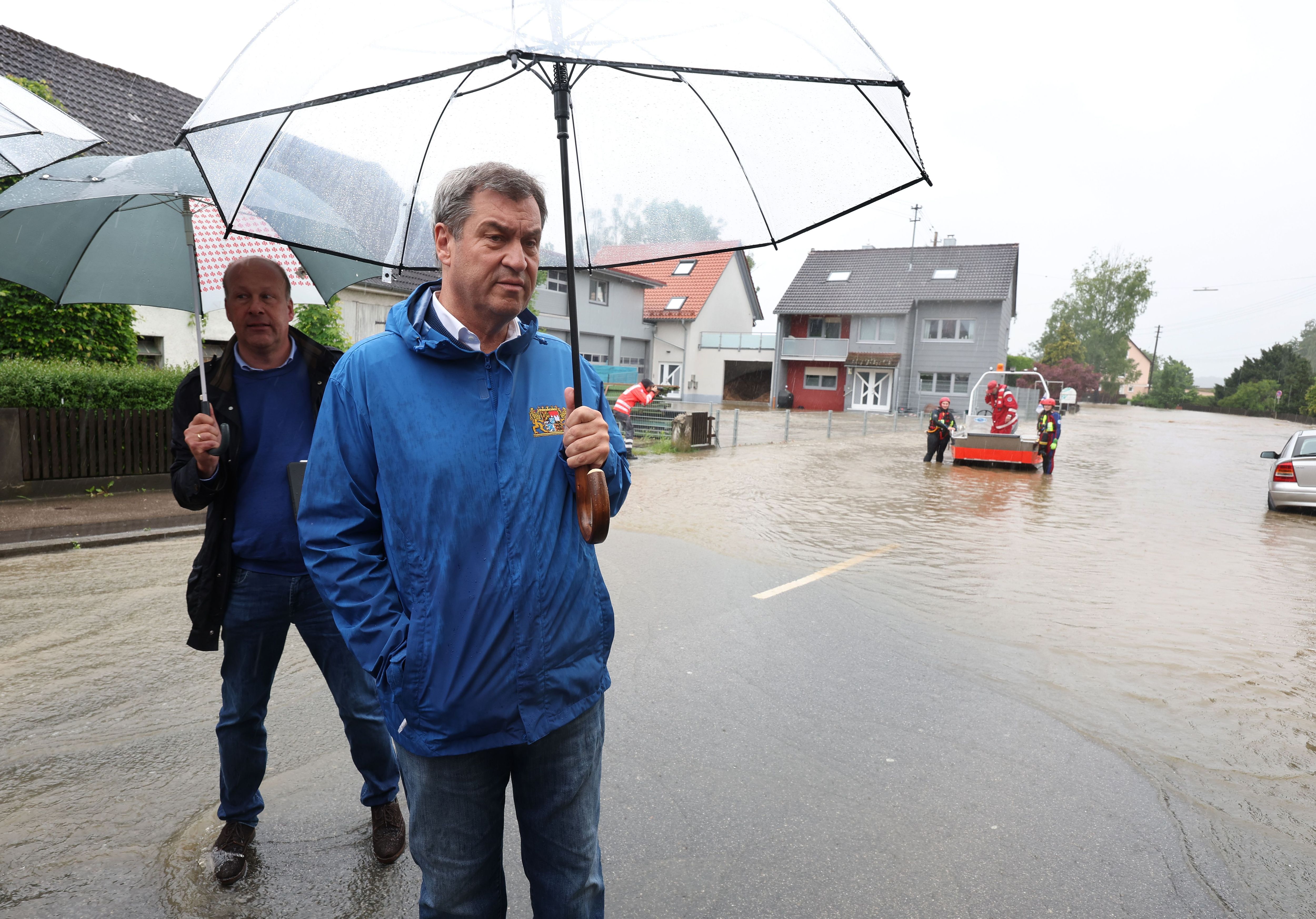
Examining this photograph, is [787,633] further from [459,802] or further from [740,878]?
[459,802]

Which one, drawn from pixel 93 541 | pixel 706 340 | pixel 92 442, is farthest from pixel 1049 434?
pixel 706 340

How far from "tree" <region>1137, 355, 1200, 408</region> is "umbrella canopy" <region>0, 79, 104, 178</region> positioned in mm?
96060

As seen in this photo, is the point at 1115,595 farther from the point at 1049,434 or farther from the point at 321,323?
the point at 321,323

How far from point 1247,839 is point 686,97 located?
11.7 ft

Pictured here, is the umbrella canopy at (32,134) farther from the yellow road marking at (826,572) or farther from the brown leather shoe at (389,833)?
the yellow road marking at (826,572)

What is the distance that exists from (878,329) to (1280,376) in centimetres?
5356

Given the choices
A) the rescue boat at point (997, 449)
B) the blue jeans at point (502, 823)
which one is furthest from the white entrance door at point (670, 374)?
the blue jeans at point (502, 823)

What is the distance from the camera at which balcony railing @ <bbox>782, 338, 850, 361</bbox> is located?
42469mm

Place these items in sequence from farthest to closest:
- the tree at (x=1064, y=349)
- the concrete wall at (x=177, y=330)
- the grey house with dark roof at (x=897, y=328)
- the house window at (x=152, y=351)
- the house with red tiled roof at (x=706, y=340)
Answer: the tree at (x=1064, y=349), the house with red tiled roof at (x=706, y=340), the grey house with dark roof at (x=897, y=328), the house window at (x=152, y=351), the concrete wall at (x=177, y=330)

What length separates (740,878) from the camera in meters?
Result: 2.81

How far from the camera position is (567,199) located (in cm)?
198

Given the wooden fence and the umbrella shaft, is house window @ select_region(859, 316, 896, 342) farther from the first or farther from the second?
the umbrella shaft

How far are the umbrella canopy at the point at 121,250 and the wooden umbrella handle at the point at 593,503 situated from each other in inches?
81.2

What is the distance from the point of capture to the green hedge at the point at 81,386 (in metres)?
9.23
